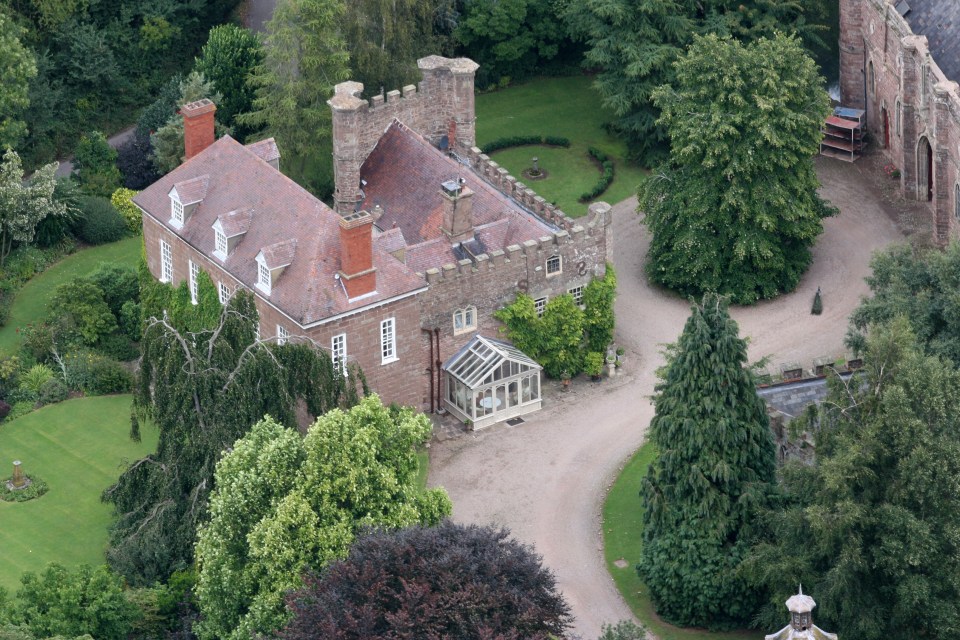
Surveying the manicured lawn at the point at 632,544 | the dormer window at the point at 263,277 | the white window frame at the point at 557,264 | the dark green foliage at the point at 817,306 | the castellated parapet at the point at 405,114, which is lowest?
the manicured lawn at the point at 632,544

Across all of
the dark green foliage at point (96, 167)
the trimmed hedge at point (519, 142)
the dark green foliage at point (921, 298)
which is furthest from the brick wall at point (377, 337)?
the trimmed hedge at point (519, 142)

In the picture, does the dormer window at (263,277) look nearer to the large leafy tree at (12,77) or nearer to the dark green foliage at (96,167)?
the large leafy tree at (12,77)

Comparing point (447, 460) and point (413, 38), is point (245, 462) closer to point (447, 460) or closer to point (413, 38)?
point (447, 460)

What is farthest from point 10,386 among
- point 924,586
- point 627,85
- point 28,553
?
point 924,586

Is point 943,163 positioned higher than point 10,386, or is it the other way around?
point 943,163

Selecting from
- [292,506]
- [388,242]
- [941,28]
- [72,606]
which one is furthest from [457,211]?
[941,28]

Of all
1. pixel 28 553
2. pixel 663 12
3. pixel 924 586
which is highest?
pixel 663 12
